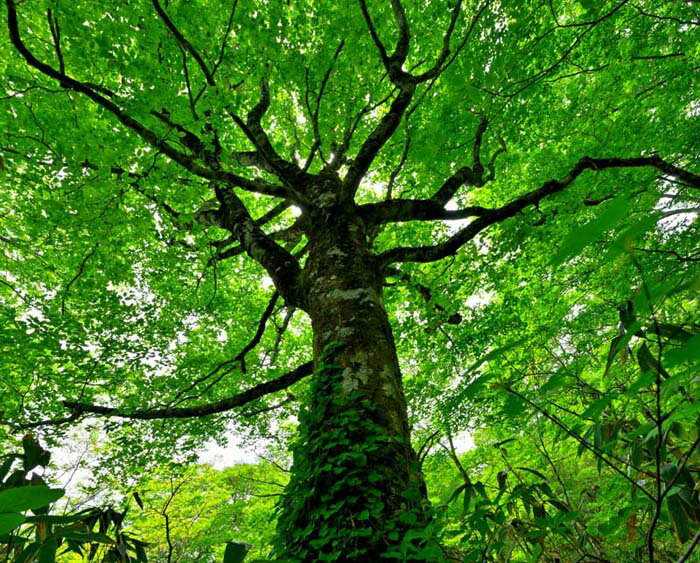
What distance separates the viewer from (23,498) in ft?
1.22

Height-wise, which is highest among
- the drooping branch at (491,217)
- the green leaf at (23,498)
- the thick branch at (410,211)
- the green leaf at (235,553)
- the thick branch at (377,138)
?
the thick branch at (377,138)

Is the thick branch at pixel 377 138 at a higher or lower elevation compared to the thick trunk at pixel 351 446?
higher

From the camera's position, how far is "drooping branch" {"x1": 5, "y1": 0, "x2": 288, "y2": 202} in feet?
6.97

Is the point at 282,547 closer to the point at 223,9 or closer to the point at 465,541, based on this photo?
the point at 465,541

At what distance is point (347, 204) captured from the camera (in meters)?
3.11

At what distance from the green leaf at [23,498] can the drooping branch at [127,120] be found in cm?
254

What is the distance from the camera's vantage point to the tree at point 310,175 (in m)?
1.93

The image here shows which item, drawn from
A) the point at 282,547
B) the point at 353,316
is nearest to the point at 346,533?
the point at 282,547

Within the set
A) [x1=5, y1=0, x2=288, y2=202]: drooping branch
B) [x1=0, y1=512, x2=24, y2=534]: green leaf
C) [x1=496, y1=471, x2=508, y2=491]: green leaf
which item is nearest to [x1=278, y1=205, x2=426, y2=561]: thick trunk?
[x1=496, y1=471, x2=508, y2=491]: green leaf

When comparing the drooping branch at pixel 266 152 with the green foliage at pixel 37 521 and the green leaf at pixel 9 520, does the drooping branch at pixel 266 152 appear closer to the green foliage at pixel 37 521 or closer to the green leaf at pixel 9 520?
the green foliage at pixel 37 521

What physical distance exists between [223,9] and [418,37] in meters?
2.69

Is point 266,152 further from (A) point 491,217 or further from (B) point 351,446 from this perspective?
(B) point 351,446

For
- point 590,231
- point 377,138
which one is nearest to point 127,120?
point 377,138

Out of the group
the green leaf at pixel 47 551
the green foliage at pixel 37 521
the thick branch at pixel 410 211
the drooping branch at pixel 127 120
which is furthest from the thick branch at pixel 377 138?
the green leaf at pixel 47 551
